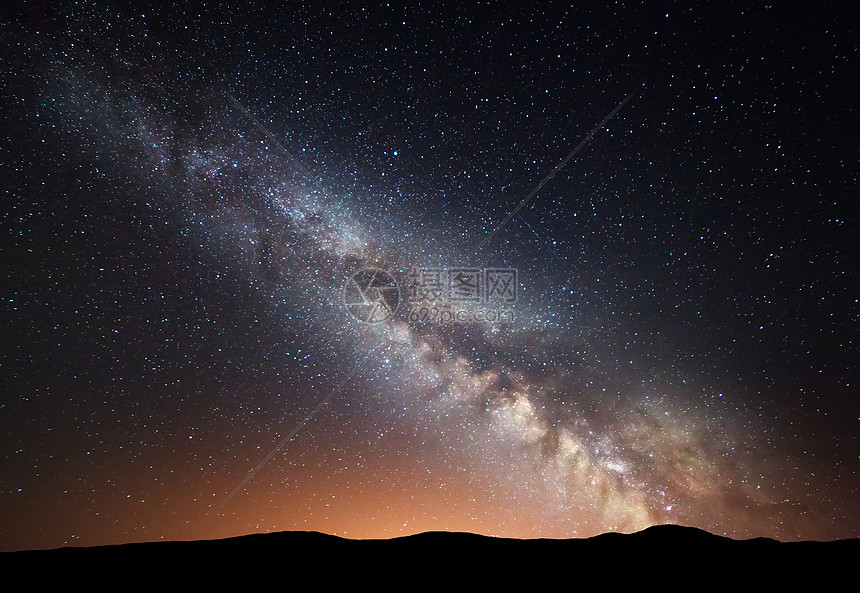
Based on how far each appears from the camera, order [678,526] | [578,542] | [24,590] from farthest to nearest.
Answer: [678,526], [578,542], [24,590]

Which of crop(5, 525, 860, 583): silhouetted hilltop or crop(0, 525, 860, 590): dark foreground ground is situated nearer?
crop(0, 525, 860, 590): dark foreground ground

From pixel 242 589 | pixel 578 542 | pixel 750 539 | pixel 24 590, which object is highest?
pixel 750 539

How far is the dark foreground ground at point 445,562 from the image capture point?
2611 millimetres

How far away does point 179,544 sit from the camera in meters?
3.03

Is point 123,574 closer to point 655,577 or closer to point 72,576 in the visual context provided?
point 72,576

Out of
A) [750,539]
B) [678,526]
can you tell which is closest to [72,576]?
[678,526]

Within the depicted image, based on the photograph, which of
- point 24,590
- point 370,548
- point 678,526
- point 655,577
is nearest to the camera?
point 24,590

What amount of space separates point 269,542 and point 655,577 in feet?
11.5

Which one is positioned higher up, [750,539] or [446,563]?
[750,539]

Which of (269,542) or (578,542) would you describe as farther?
(578,542)

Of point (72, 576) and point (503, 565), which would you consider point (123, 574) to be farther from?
point (503, 565)

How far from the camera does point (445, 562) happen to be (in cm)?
290

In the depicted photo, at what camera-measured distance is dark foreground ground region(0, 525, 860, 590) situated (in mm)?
2611

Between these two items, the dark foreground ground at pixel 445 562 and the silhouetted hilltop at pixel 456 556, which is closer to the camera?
the dark foreground ground at pixel 445 562
